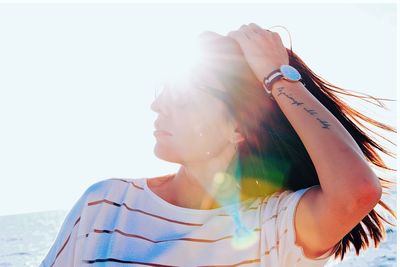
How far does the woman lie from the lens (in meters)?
2.26

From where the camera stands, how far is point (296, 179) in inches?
110

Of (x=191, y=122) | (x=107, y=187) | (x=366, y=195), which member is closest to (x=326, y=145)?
(x=366, y=195)

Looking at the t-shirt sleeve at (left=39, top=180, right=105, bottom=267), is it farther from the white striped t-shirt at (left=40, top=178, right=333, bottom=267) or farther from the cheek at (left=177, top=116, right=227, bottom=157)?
the cheek at (left=177, top=116, right=227, bottom=157)

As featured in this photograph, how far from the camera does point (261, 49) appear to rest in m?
2.66

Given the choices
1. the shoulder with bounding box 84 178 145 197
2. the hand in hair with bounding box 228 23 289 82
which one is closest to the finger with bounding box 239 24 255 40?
the hand in hair with bounding box 228 23 289 82

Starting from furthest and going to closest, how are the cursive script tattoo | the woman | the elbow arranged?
1. the cursive script tattoo
2. the woman
3. the elbow

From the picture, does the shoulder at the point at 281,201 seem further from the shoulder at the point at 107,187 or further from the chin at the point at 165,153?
the shoulder at the point at 107,187

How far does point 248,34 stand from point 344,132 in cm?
70

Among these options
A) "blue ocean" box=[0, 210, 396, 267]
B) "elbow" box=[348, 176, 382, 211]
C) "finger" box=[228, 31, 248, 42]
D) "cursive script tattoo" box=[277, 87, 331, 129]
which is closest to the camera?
"elbow" box=[348, 176, 382, 211]

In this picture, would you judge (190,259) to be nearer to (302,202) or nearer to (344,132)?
(302,202)

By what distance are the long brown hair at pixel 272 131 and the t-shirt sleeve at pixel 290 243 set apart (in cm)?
41

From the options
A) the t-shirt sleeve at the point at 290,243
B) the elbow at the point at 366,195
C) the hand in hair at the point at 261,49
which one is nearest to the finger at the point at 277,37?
the hand in hair at the point at 261,49

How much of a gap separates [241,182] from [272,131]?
300 millimetres

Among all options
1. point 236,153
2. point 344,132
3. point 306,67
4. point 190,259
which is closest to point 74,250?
point 190,259
